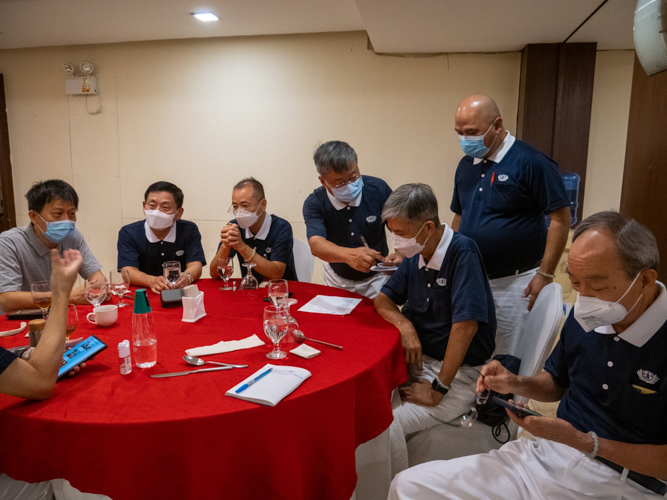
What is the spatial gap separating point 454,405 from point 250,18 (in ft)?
11.7

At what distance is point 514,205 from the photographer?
2.46 meters

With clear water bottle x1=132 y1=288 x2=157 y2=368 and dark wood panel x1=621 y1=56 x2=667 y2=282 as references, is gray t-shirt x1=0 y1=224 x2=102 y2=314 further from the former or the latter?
dark wood panel x1=621 y1=56 x2=667 y2=282

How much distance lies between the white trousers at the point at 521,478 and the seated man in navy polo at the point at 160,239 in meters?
1.91

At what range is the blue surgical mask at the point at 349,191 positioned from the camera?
9.05 feet

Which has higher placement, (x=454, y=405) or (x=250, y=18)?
(x=250, y=18)

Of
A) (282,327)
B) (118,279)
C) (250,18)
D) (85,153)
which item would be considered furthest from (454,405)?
(85,153)

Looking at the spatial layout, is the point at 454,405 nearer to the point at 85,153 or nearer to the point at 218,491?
the point at 218,491

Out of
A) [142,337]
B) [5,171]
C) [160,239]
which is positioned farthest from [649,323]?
[5,171]

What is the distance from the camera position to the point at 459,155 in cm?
431

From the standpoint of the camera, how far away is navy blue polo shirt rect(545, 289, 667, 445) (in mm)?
1248

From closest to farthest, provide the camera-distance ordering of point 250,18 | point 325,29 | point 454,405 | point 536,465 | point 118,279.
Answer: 1. point 536,465
2. point 454,405
3. point 118,279
4. point 250,18
5. point 325,29

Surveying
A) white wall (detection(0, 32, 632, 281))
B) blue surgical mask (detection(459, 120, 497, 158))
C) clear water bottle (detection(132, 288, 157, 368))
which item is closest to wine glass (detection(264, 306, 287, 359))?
clear water bottle (detection(132, 288, 157, 368))

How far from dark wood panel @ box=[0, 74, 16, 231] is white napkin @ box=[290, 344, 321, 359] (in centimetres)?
480

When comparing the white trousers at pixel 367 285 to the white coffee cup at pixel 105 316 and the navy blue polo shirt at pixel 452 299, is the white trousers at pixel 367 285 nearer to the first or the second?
the navy blue polo shirt at pixel 452 299
